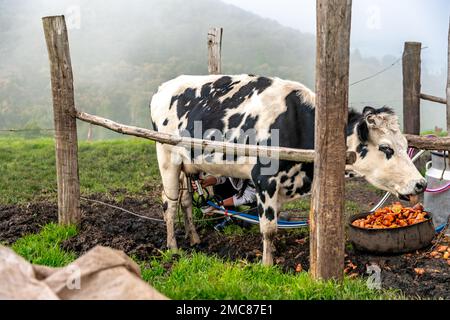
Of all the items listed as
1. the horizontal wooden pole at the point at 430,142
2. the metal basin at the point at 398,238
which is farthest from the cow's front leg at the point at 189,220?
the horizontal wooden pole at the point at 430,142

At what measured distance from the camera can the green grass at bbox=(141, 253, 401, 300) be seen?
359 centimetres

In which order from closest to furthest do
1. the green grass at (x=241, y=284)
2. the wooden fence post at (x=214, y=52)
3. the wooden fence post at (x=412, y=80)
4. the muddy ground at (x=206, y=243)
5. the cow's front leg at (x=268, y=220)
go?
1. the green grass at (x=241, y=284)
2. the muddy ground at (x=206, y=243)
3. the cow's front leg at (x=268, y=220)
4. the wooden fence post at (x=214, y=52)
5. the wooden fence post at (x=412, y=80)

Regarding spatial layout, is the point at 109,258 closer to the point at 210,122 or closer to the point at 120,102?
the point at 210,122

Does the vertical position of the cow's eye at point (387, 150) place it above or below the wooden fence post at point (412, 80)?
below

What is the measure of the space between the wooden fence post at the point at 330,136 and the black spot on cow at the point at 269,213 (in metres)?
1.41

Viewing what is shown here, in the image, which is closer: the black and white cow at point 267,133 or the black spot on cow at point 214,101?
the black and white cow at point 267,133

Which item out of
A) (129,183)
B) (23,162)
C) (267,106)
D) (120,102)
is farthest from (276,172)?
(120,102)

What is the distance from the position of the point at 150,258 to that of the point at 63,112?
2058mm

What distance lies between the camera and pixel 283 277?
448 centimetres

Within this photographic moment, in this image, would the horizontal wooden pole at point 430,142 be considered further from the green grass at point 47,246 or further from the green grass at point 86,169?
the green grass at point 86,169

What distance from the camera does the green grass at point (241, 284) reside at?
3.59 metres

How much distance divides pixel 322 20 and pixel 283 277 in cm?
207

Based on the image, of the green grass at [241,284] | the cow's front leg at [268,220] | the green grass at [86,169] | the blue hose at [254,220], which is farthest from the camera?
the green grass at [86,169]

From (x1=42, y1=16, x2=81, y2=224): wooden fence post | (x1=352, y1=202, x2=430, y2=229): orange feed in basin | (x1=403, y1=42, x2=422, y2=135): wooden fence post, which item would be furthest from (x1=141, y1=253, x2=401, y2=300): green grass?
(x1=403, y1=42, x2=422, y2=135): wooden fence post
